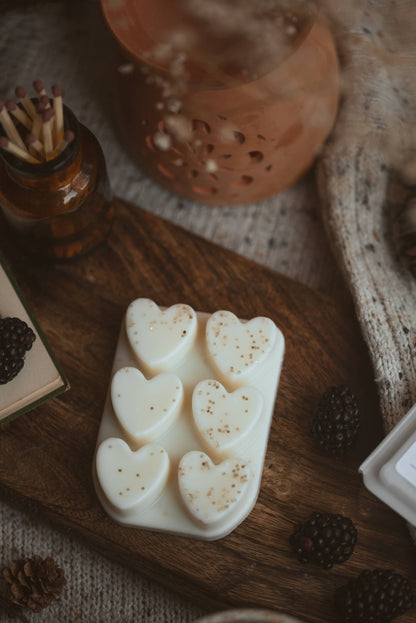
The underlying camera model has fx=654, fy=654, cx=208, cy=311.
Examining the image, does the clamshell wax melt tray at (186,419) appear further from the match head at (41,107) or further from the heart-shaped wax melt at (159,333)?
the match head at (41,107)

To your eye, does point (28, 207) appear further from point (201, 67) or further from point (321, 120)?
point (321, 120)

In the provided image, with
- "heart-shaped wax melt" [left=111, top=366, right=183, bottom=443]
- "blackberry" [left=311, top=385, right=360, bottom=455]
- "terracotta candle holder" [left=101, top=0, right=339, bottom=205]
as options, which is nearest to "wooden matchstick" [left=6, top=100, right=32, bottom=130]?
"terracotta candle holder" [left=101, top=0, right=339, bottom=205]

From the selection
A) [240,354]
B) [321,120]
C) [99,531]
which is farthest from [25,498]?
[321,120]

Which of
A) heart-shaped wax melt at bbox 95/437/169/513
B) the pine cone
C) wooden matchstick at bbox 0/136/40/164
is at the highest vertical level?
wooden matchstick at bbox 0/136/40/164

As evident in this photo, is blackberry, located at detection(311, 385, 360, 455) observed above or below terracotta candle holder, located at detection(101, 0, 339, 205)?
below

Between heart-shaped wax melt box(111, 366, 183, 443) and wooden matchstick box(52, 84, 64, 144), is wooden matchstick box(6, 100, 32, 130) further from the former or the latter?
heart-shaped wax melt box(111, 366, 183, 443)
